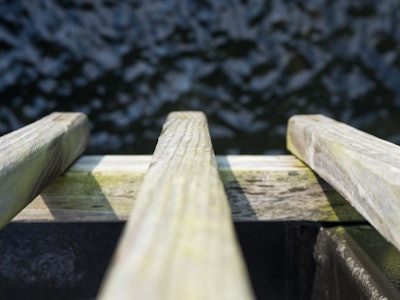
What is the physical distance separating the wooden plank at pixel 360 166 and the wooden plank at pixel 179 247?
33cm

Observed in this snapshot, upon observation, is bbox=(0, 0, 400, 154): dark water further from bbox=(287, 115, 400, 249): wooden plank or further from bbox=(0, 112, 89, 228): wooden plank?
bbox=(287, 115, 400, 249): wooden plank

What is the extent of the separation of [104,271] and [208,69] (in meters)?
2.32

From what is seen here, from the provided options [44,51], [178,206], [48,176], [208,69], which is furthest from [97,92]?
[178,206]

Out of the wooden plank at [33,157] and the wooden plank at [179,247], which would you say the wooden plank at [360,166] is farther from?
the wooden plank at [33,157]

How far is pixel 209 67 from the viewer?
154 inches

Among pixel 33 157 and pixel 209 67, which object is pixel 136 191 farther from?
pixel 209 67

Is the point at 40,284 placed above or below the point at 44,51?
below

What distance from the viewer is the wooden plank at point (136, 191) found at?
5.00 feet

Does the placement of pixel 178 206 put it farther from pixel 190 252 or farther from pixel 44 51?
pixel 44 51

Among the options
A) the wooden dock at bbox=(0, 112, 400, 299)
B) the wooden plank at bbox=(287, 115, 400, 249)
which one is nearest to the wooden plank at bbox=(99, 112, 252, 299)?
the wooden dock at bbox=(0, 112, 400, 299)

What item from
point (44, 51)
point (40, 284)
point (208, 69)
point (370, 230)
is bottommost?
point (40, 284)

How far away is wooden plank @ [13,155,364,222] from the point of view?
153 centimetres

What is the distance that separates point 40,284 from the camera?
196 cm

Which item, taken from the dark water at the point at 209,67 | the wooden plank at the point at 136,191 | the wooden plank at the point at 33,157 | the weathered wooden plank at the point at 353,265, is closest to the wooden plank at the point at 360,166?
the wooden plank at the point at 136,191
